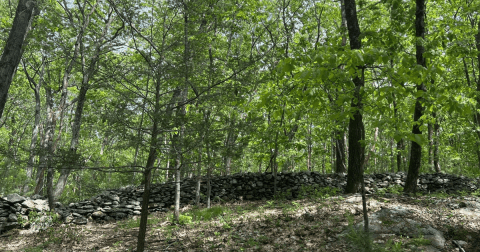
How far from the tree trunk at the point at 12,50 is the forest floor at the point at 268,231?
333cm

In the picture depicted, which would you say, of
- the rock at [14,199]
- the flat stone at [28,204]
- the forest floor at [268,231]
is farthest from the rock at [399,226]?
the rock at [14,199]

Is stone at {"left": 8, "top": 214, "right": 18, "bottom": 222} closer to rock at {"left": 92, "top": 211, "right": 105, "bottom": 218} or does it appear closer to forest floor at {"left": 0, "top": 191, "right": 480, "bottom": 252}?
forest floor at {"left": 0, "top": 191, "right": 480, "bottom": 252}

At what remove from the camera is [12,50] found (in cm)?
493

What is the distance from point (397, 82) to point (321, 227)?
9.94 feet

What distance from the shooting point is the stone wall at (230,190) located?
8.46 metres

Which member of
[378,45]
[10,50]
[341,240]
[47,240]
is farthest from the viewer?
[47,240]

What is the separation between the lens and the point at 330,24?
12.0 metres

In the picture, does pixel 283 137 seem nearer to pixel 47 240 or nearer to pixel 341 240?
pixel 341 240

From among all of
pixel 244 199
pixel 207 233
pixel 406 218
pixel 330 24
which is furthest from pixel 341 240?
pixel 330 24

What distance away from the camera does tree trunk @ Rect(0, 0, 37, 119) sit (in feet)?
15.7

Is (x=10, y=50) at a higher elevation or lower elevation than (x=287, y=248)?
higher

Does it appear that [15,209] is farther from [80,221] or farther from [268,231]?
[268,231]

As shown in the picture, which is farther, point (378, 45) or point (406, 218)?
point (406, 218)

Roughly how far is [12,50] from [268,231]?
6.03 m
